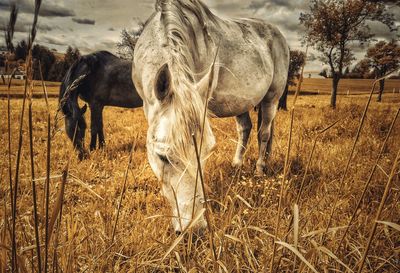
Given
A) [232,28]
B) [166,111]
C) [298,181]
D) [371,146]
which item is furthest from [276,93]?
[166,111]

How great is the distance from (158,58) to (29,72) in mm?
1521

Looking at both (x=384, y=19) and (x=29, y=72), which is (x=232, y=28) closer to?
(x=29, y=72)

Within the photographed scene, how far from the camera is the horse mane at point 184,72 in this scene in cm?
157

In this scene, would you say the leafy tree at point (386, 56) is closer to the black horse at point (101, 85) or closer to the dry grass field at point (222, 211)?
the dry grass field at point (222, 211)

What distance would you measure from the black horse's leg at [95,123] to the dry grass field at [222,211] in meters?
0.37

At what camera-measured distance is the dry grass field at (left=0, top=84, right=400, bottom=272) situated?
1188mm

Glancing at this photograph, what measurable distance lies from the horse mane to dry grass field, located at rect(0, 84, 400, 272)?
34cm

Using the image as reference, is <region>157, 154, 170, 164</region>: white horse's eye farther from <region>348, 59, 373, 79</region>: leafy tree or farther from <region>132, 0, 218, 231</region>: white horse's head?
<region>348, 59, 373, 79</region>: leafy tree

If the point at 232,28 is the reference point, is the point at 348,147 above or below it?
below

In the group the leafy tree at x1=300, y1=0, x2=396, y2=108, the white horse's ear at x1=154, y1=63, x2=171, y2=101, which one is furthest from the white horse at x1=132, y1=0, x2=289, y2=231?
the leafy tree at x1=300, y1=0, x2=396, y2=108

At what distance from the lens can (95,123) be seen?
525cm

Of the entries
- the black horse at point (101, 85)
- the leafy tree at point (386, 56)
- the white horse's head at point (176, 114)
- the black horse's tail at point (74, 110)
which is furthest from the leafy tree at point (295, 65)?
the black horse at point (101, 85)

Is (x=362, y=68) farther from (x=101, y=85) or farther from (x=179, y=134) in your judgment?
(x=101, y=85)

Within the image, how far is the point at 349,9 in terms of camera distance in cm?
1814
